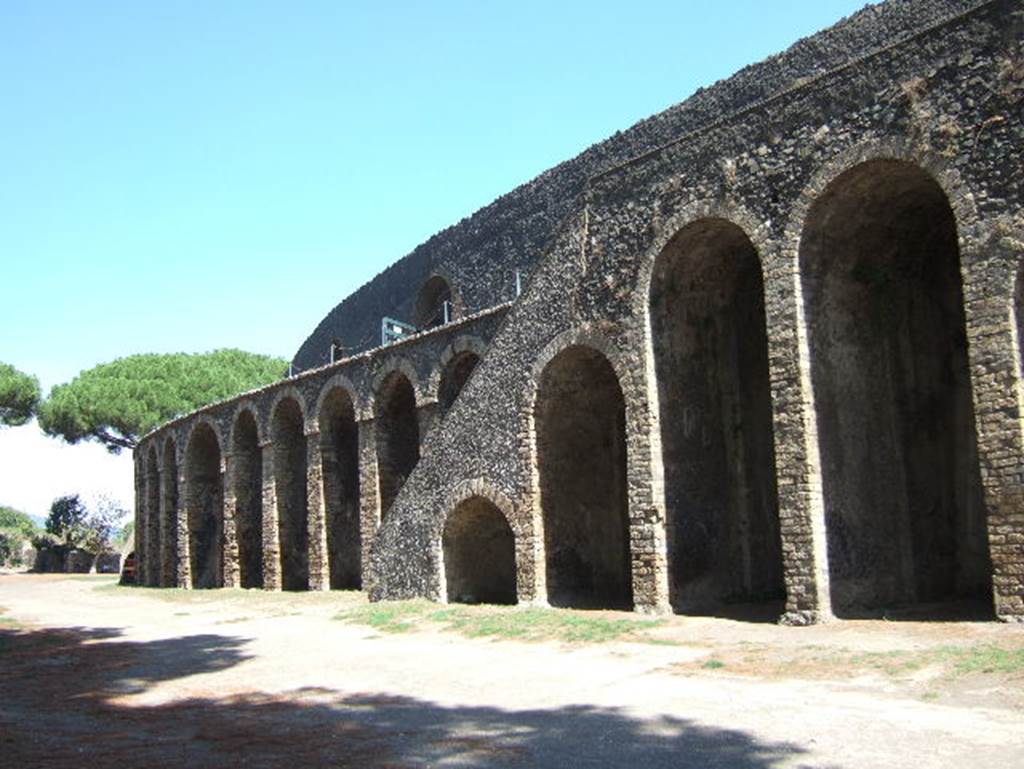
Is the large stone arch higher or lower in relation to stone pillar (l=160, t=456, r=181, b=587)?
higher

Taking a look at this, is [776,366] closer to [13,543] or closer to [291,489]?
[291,489]

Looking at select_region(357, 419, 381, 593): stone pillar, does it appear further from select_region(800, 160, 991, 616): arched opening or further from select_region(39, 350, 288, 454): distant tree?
select_region(39, 350, 288, 454): distant tree

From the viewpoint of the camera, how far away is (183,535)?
85.4 feet

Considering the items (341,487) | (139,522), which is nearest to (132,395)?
(139,522)

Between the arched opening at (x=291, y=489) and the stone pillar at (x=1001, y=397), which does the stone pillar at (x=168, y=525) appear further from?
the stone pillar at (x=1001, y=397)

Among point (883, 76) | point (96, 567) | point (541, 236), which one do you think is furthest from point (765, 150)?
point (96, 567)

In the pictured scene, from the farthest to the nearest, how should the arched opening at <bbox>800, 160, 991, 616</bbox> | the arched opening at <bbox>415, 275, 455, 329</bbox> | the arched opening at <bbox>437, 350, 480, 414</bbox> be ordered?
the arched opening at <bbox>415, 275, 455, 329</bbox> < the arched opening at <bbox>437, 350, 480, 414</bbox> < the arched opening at <bbox>800, 160, 991, 616</bbox>

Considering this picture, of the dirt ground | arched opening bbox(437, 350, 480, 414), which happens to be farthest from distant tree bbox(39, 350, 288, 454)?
the dirt ground

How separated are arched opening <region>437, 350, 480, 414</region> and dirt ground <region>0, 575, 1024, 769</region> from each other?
247 inches

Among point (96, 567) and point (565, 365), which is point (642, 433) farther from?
point (96, 567)

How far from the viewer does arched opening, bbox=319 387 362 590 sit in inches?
821

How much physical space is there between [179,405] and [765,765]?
3704 centimetres

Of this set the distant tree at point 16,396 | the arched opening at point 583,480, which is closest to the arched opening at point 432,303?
the arched opening at point 583,480

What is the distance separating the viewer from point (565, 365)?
43.7 feet
